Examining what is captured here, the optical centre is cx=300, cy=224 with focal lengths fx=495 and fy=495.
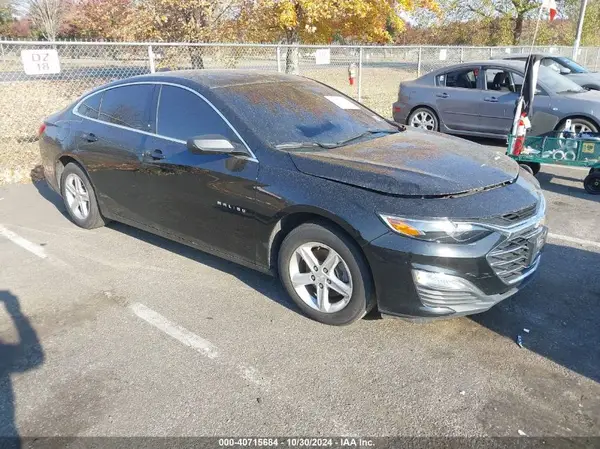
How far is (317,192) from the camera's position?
10.5 feet

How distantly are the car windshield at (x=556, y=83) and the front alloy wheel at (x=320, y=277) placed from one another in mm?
6770

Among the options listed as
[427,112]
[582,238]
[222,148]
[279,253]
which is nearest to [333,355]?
[279,253]

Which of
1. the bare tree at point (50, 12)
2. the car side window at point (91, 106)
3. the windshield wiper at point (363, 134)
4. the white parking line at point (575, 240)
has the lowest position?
the white parking line at point (575, 240)

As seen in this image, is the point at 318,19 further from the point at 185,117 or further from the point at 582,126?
the point at 185,117

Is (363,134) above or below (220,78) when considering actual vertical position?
below

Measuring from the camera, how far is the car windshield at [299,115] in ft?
12.1

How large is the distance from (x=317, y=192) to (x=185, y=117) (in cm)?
152

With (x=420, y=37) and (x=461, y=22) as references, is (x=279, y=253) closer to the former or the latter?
(x=461, y=22)

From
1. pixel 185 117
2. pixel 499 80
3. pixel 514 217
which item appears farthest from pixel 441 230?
pixel 499 80

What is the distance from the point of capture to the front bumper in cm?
288

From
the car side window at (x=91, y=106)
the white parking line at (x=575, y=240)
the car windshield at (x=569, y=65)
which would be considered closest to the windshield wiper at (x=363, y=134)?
the white parking line at (x=575, y=240)

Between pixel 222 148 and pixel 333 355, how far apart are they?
1627 millimetres

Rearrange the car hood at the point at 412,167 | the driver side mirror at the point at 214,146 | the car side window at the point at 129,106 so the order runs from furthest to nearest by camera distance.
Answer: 1. the car side window at the point at 129,106
2. the driver side mirror at the point at 214,146
3. the car hood at the point at 412,167

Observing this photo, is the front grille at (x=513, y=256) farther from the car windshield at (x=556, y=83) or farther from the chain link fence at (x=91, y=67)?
the car windshield at (x=556, y=83)
